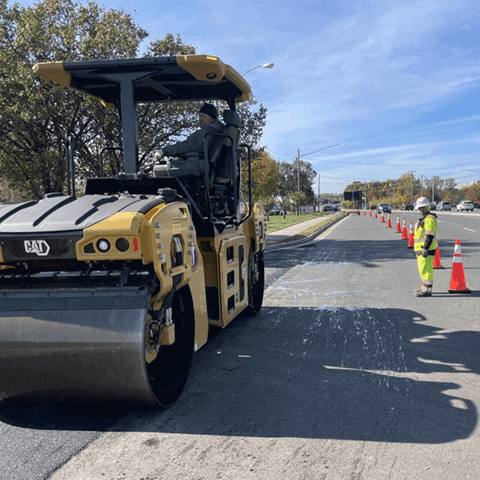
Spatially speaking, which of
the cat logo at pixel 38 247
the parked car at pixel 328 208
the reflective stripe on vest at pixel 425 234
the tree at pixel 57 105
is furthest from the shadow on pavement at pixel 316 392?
the parked car at pixel 328 208

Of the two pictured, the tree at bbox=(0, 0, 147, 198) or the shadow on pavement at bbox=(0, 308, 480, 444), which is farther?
the tree at bbox=(0, 0, 147, 198)

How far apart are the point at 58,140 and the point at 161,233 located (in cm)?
1216

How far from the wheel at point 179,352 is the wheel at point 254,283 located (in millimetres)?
2350

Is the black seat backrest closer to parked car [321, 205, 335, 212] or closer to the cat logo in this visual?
the cat logo

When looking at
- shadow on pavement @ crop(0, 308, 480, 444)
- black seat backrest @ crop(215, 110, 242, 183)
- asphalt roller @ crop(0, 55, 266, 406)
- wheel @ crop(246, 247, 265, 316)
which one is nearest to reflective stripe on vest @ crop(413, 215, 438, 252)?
shadow on pavement @ crop(0, 308, 480, 444)

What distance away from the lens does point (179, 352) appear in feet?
13.7

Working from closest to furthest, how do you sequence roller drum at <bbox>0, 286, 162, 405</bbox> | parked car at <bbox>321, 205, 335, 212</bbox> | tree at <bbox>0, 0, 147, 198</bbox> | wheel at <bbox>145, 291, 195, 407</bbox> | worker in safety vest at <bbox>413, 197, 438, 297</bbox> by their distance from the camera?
roller drum at <bbox>0, 286, 162, 405</bbox>
wheel at <bbox>145, 291, 195, 407</bbox>
worker in safety vest at <bbox>413, 197, 438, 297</bbox>
tree at <bbox>0, 0, 147, 198</bbox>
parked car at <bbox>321, 205, 335, 212</bbox>

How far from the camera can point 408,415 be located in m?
3.67

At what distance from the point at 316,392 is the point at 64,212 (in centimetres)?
235

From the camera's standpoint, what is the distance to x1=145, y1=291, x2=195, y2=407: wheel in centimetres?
409

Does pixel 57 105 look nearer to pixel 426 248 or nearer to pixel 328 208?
pixel 426 248

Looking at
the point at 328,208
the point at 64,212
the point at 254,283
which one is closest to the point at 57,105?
the point at 254,283

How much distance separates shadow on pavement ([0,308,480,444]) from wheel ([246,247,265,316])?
0.65m

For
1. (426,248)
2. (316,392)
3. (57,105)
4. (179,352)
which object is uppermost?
(57,105)
